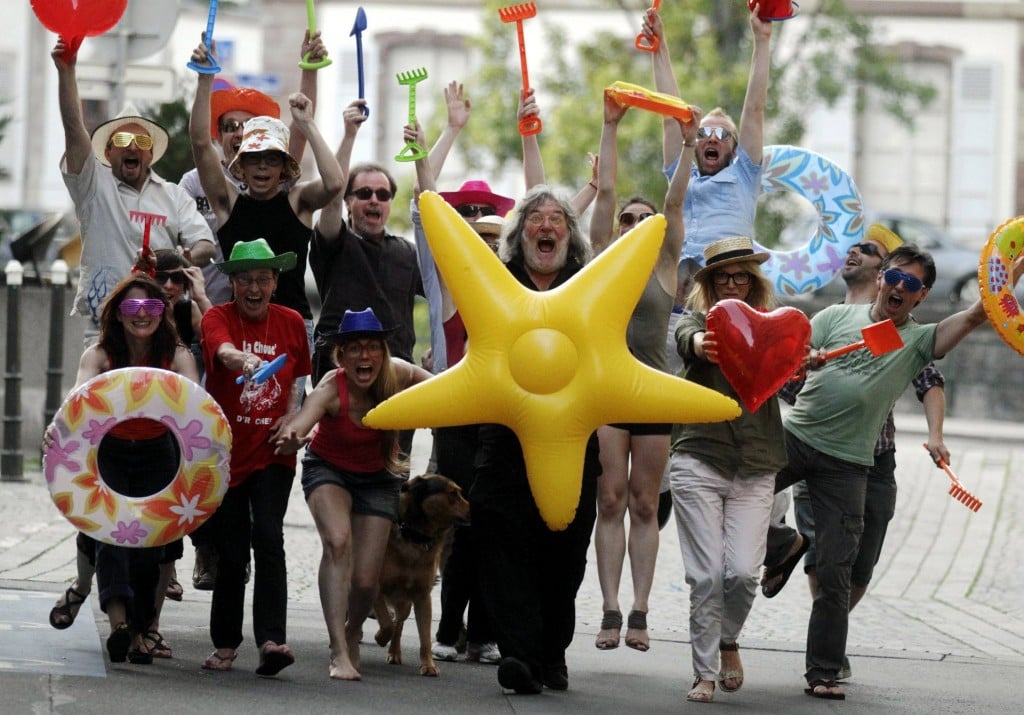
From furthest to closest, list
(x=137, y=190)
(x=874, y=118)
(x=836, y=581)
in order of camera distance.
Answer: (x=874, y=118)
(x=137, y=190)
(x=836, y=581)

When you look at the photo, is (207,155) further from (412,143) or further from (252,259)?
(412,143)

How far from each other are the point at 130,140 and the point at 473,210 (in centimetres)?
165

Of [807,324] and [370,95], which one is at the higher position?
[370,95]

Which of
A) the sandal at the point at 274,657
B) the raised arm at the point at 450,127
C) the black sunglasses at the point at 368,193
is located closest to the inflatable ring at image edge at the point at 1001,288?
the raised arm at the point at 450,127

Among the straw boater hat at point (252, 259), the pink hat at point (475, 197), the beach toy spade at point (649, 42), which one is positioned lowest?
the straw boater hat at point (252, 259)

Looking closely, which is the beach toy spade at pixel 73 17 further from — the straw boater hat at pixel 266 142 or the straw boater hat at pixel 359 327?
the straw boater hat at pixel 359 327

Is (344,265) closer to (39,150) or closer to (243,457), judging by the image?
(243,457)

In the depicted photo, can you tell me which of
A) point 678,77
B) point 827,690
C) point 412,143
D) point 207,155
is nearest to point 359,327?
point 207,155

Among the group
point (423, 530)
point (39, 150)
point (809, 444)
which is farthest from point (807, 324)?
point (39, 150)

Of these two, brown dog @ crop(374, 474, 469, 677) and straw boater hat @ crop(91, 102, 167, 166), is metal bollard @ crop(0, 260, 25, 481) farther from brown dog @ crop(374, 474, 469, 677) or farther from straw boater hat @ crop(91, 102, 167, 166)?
brown dog @ crop(374, 474, 469, 677)

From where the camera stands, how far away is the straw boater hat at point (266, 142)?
8836 mm

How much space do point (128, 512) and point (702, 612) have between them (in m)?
2.31

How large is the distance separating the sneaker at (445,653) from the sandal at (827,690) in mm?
1579

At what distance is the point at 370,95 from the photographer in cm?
3478
